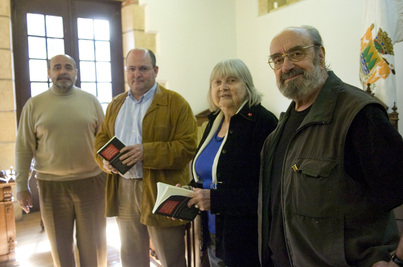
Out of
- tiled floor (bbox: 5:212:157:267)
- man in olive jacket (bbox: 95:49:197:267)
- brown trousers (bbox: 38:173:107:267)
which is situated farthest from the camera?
tiled floor (bbox: 5:212:157:267)

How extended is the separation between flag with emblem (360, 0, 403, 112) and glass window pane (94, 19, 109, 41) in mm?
3577

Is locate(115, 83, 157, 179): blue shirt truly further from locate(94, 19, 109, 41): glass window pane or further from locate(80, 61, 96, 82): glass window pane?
locate(94, 19, 109, 41): glass window pane

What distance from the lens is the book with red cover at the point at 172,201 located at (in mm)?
1580

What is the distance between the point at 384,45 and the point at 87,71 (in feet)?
12.4

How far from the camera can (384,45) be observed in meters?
2.92

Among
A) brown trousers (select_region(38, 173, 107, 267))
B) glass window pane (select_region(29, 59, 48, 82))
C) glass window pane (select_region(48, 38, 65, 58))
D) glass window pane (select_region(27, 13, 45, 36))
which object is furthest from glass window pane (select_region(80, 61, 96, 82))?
brown trousers (select_region(38, 173, 107, 267))

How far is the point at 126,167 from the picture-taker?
1.96 m

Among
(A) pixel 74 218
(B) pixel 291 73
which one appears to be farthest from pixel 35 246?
(B) pixel 291 73

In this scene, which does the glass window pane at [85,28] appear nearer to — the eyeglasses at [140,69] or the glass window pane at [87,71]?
the glass window pane at [87,71]

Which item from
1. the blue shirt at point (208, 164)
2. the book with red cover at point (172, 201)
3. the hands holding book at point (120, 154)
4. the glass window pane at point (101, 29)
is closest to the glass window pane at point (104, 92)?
the glass window pane at point (101, 29)

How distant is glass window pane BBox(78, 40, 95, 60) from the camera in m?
4.94

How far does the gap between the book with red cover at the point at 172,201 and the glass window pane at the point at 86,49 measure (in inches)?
153

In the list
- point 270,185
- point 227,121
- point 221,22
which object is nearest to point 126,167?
point 227,121

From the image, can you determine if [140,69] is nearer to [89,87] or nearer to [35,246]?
[35,246]
